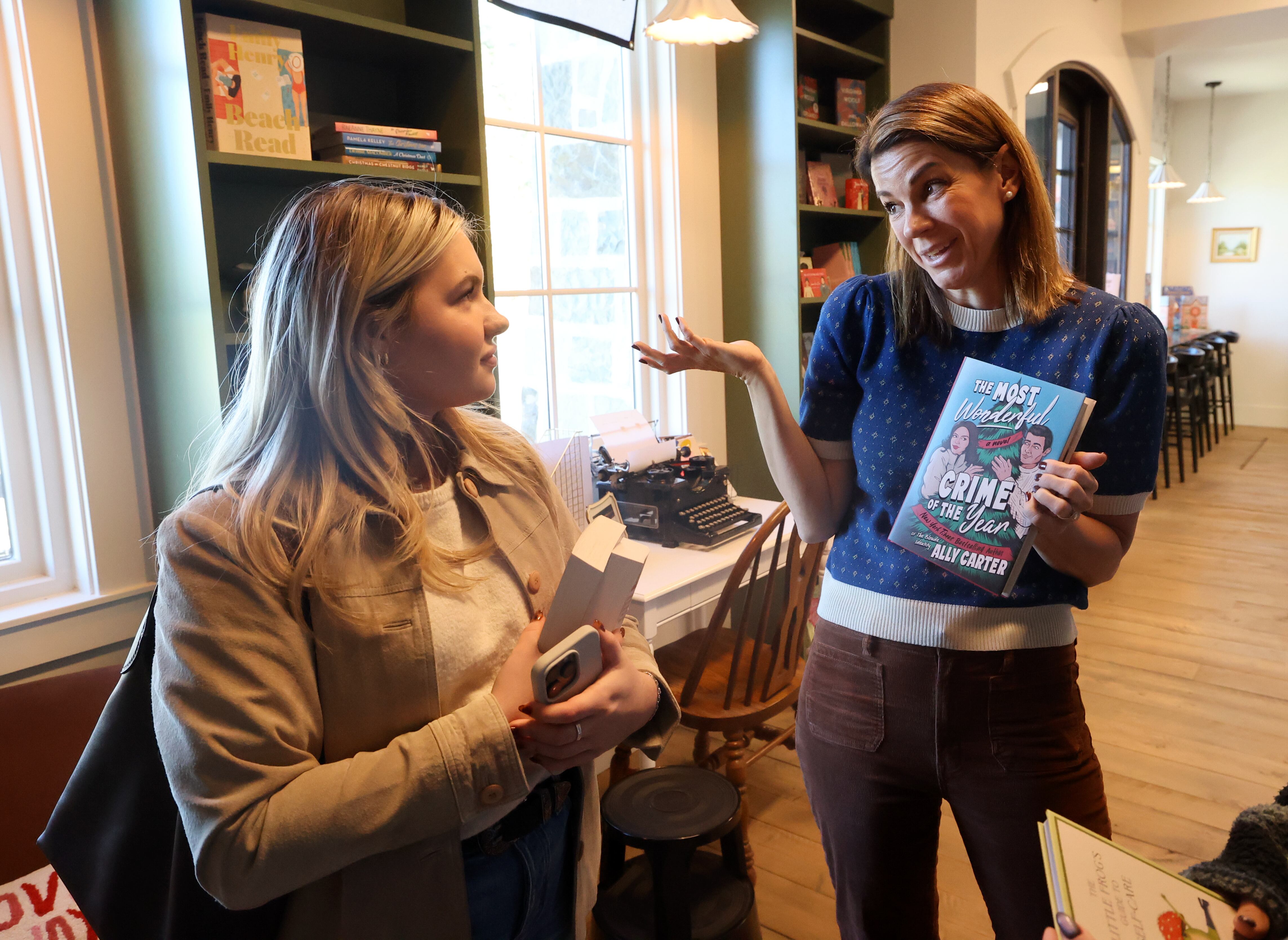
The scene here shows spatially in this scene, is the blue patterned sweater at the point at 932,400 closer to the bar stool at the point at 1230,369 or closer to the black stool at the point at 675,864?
the black stool at the point at 675,864

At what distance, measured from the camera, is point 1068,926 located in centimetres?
75

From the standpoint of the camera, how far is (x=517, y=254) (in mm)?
2734

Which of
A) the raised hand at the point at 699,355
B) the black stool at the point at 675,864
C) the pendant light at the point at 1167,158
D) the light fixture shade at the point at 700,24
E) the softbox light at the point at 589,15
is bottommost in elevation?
the black stool at the point at 675,864

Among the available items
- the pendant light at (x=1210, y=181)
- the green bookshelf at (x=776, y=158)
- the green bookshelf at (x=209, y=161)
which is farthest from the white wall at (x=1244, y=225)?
the green bookshelf at (x=209, y=161)

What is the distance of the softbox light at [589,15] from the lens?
8.26 feet

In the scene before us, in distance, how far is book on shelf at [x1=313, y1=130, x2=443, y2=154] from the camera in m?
1.88

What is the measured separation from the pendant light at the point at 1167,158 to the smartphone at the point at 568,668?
24.9ft

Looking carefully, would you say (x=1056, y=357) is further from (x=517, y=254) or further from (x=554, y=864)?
(x=517, y=254)

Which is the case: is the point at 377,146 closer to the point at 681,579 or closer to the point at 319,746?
the point at 681,579

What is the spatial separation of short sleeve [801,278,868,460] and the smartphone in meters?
0.54

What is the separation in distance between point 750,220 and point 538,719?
8.71 ft

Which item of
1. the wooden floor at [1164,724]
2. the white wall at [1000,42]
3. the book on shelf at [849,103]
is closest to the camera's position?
the wooden floor at [1164,724]

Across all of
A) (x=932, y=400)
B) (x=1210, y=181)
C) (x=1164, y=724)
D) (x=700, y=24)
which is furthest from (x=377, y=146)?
(x=1210, y=181)

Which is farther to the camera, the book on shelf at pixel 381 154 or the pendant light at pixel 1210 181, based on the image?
the pendant light at pixel 1210 181
